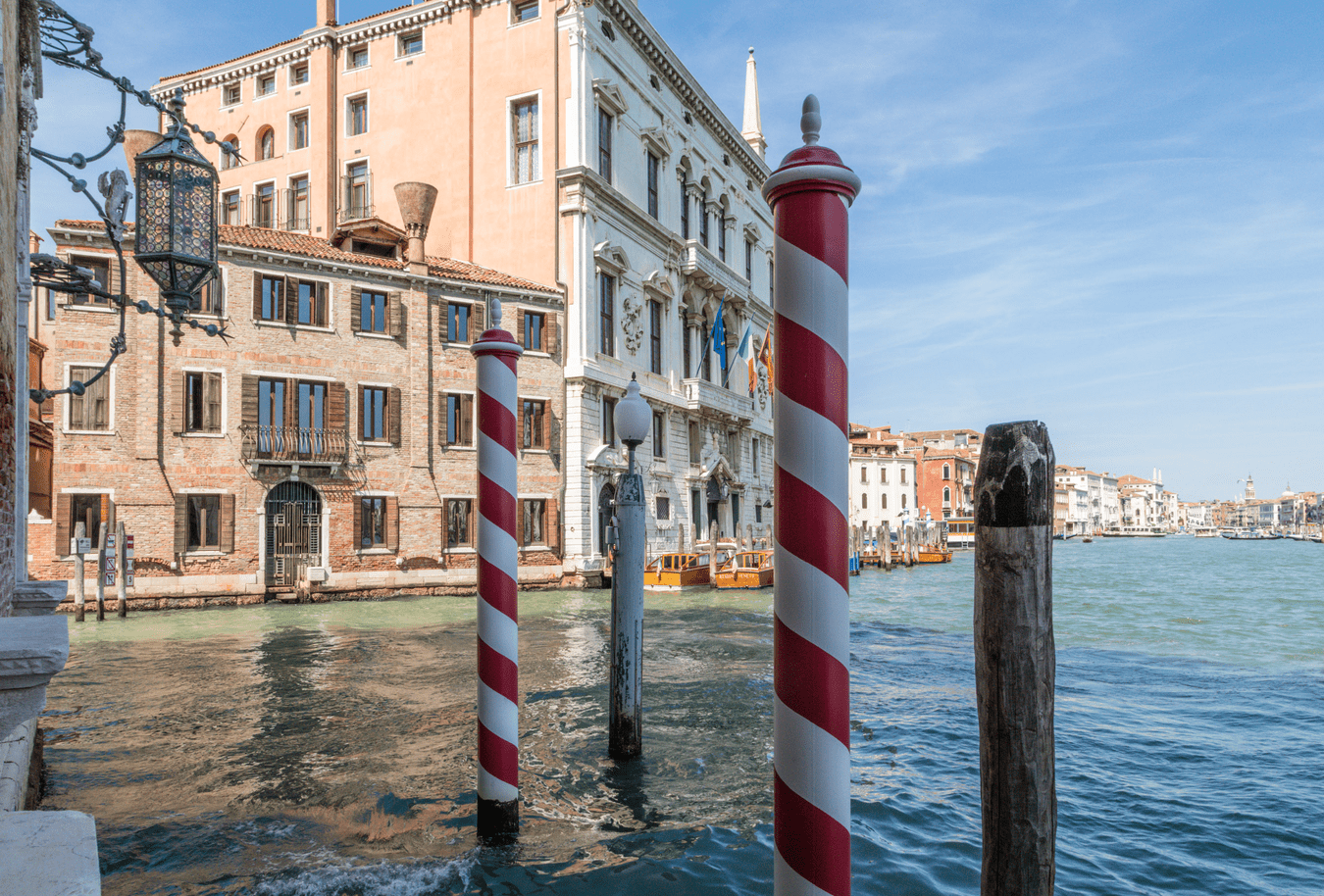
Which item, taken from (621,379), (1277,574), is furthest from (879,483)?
(621,379)

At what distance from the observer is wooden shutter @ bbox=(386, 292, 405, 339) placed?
18.0 metres

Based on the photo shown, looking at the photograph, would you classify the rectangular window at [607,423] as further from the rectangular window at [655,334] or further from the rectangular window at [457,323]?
the rectangular window at [457,323]

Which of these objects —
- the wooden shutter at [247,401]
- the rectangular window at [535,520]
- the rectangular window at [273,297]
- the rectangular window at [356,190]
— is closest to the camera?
the wooden shutter at [247,401]

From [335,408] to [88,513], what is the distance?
4.62 metres

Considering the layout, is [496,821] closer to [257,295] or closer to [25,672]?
[25,672]

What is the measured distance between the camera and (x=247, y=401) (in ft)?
53.9

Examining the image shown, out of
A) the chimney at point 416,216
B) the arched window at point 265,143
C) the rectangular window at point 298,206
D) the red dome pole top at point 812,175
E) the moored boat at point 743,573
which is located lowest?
the moored boat at point 743,573

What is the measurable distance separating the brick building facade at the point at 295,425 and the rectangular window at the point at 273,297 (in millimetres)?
39

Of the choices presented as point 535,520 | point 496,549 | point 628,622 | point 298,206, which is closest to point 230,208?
point 298,206

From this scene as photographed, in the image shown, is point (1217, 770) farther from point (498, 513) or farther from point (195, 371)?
point (195, 371)

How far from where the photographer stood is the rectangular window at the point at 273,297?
16.7m

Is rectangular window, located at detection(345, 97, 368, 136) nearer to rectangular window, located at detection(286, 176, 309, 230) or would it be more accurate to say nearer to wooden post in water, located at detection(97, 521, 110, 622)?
rectangular window, located at detection(286, 176, 309, 230)

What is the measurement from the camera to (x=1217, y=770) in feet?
19.3

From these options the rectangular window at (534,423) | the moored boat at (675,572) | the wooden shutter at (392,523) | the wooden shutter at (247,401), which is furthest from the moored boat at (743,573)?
the wooden shutter at (247,401)
